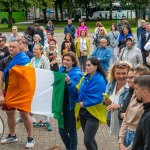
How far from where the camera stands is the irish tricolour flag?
7363mm

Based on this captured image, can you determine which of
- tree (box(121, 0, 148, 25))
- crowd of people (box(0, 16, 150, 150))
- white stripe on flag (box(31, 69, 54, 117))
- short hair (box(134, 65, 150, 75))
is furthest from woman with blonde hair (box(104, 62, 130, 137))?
tree (box(121, 0, 148, 25))

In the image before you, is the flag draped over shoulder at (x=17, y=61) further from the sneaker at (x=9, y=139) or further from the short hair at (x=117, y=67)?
the short hair at (x=117, y=67)

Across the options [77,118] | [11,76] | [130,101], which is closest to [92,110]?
[77,118]

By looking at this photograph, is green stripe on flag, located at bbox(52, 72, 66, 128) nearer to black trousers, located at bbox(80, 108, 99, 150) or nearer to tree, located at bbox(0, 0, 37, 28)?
black trousers, located at bbox(80, 108, 99, 150)

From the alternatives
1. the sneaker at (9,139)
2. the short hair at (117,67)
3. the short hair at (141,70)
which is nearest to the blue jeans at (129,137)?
the short hair at (141,70)

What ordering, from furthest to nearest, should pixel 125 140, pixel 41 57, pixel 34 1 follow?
pixel 34 1
pixel 41 57
pixel 125 140

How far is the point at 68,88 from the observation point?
684cm

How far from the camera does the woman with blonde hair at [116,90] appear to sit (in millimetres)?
5707

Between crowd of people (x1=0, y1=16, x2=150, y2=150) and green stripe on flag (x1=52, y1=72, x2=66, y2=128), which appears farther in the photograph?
green stripe on flag (x1=52, y1=72, x2=66, y2=128)

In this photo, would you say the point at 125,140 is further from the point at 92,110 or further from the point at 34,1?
the point at 34,1

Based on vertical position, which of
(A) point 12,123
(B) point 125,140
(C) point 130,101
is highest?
(C) point 130,101

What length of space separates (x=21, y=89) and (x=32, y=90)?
208mm

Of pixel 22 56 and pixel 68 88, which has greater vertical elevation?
pixel 22 56

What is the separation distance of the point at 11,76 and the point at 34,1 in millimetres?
40763
